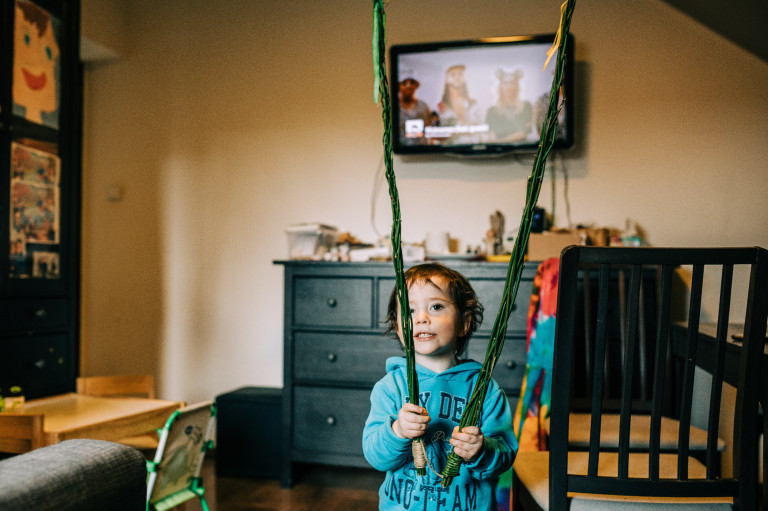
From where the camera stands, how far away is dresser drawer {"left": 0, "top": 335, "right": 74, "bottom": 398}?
7.75ft

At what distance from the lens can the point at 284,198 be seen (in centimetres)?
338

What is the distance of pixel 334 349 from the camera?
2699 mm

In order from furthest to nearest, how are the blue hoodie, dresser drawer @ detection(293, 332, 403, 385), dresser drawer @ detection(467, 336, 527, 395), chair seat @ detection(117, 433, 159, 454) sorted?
1. dresser drawer @ detection(293, 332, 403, 385)
2. dresser drawer @ detection(467, 336, 527, 395)
3. chair seat @ detection(117, 433, 159, 454)
4. the blue hoodie

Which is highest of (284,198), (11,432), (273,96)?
(273,96)

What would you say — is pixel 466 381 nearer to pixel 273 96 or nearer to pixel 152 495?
pixel 152 495

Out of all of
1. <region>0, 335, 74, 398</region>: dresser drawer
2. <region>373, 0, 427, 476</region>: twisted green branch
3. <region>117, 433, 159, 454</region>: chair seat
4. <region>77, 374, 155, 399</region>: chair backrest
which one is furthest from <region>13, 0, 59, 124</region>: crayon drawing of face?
<region>373, 0, 427, 476</region>: twisted green branch

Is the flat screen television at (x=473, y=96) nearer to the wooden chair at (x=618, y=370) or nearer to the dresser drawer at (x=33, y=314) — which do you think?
the wooden chair at (x=618, y=370)

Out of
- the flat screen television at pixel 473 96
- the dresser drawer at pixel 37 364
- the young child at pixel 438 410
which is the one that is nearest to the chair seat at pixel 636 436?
the young child at pixel 438 410

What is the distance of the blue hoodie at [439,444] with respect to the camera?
108 centimetres

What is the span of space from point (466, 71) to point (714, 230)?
1537 mm

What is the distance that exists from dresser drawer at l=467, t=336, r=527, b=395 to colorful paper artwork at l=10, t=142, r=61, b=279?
→ 1958 millimetres

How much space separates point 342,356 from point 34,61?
1.89m

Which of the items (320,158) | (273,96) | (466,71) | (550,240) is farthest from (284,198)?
(550,240)

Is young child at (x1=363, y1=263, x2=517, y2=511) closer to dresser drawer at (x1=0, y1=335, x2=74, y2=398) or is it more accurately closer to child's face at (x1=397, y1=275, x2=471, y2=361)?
child's face at (x1=397, y1=275, x2=471, y2=361)
